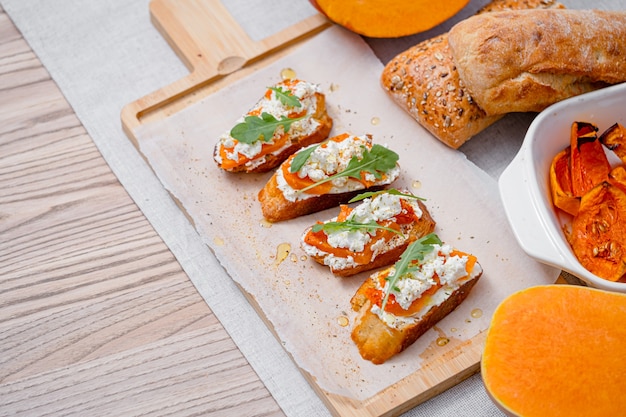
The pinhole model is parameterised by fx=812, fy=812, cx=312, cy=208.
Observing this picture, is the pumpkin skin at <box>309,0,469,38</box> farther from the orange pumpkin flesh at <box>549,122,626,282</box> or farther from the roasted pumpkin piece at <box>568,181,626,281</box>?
the roasted pumpkin piece at <box>568,181,626,281</box>

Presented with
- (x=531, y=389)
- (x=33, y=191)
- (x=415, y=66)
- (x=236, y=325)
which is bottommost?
(x=531, y=389)

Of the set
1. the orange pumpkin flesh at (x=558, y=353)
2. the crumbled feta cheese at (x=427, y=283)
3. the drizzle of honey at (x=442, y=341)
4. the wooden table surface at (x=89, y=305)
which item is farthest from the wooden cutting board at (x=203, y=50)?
the orange pumpkin flesh at (x=558, y=353)

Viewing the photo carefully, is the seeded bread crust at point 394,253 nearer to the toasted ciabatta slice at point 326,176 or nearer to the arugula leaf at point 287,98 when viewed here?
the toasted ciabatta slice at point 326,176

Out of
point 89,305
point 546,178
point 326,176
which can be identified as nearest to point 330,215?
point 326,176

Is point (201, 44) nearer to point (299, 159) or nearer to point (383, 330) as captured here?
point (299, 159)

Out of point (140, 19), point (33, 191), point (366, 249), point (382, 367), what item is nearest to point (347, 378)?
point (382, 367)

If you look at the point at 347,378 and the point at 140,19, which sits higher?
the point at 140,19

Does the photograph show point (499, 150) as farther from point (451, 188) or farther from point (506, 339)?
point (506, 339)
